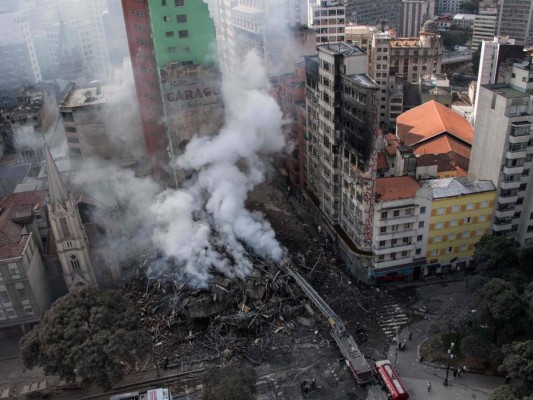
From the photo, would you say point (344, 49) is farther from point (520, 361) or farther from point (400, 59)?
point (400, 59)

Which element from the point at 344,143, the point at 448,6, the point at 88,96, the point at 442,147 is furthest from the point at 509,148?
the point at 448,6

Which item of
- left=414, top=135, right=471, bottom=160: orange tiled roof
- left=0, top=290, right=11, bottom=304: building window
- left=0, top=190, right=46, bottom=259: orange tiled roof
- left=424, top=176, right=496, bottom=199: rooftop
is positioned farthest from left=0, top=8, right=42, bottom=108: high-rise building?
left=424, top=176, right=496, bottom=199: rooftop

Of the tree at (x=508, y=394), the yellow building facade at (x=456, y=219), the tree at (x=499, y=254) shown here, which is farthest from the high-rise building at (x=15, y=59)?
the tree at (x=508, y=394)

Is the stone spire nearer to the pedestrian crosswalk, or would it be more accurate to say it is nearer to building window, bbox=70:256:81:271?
building window, bbox=70:256:81:271

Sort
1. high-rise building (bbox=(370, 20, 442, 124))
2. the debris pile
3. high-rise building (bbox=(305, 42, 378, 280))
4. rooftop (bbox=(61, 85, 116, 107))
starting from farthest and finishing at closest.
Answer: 1. high-rise building (bbox=(370, 20, 442, 124))
2. rooftop (bbox=(61, 85, 116, 107))
3. high-rise building (bbox=(305, 42, 378, 280))
4. the debris pile

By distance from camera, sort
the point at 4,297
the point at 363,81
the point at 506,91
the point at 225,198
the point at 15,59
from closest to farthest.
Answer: the point at 4,297, the point at 363,81, the point at 506,91, the point at 225,198, the point at 15,59

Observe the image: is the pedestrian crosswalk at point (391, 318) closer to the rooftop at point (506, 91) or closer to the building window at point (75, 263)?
the rooftop at point (506, 91)
